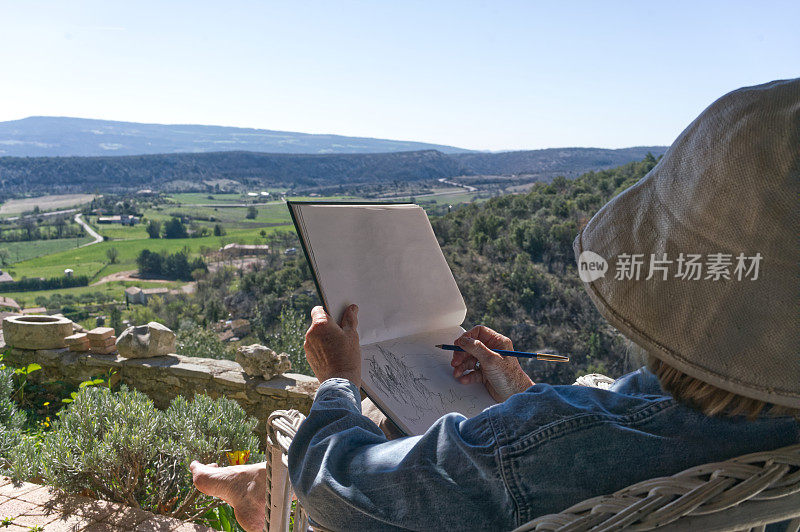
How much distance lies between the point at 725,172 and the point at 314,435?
61 centimetres

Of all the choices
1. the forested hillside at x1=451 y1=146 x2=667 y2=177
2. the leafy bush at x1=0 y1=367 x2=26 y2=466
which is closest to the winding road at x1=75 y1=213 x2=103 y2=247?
the forested hillside at x1=451 y1=146 x2=667 y2=177

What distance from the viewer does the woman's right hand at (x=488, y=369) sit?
1251 mm

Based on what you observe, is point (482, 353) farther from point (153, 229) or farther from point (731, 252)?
point (153, 229)

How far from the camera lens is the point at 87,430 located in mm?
2326

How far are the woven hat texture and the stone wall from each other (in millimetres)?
2901

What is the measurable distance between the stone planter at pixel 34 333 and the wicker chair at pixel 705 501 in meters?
4.41

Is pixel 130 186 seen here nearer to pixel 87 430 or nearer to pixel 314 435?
pixel 87 430

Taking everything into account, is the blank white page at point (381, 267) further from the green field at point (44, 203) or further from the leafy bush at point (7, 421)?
the green field at point (44, 203)

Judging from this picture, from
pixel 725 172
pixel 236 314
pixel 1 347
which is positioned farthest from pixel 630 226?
pixel 236 314

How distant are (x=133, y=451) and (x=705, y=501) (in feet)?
7.27

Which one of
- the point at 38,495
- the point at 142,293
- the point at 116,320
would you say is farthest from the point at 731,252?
the point at 142,293

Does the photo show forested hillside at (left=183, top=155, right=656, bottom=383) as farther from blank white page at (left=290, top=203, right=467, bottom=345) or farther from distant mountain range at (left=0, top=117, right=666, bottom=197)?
blank white page at (left=290, top=203, right=467, bottom=345)

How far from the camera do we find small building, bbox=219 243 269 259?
12625mm

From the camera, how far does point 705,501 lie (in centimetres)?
59
